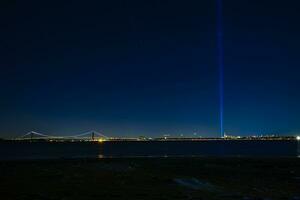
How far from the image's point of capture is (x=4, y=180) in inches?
1522

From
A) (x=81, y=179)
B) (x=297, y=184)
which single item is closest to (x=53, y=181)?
(x=81, y=179)

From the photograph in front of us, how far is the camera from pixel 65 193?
30844 mm

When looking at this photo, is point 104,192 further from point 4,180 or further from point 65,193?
point 4,180

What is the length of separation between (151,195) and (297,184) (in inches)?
505

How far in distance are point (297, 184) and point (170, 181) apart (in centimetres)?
960

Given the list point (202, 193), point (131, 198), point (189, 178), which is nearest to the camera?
point (131, 198)

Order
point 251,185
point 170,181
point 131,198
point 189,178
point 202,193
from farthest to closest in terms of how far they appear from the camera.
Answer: point 189,178 → point 170,181 → point 251,185 → point 202,193 → point 131,198

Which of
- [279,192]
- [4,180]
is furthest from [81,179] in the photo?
[279,192]

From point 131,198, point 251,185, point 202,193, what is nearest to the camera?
point 131,198

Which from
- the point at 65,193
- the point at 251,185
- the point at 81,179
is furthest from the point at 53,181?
the point at 251,185

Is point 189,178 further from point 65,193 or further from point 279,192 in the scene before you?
point 65,193

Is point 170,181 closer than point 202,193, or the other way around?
point 202,193

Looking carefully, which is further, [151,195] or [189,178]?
[189,178]

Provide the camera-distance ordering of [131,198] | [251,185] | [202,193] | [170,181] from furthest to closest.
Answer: [170,181] < [251,185] < [202,193] < [131,198]
